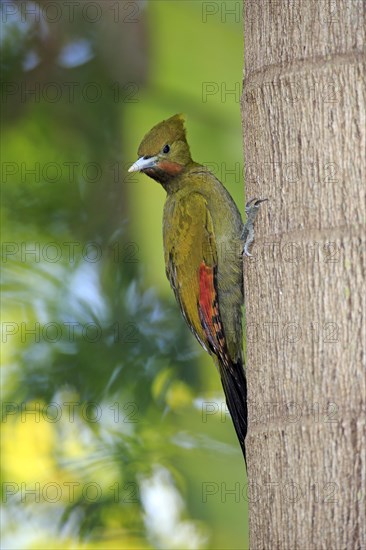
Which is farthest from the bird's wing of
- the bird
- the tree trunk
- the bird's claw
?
the tree trunk

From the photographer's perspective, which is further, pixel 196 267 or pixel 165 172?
pixel 165 172

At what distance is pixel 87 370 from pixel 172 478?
60 centimetres

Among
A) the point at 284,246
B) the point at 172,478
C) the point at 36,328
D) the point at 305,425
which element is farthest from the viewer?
the point at 36,328

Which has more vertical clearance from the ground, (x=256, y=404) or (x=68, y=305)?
(x=68, y=305)

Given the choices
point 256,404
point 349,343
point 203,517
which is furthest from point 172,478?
point 349,343

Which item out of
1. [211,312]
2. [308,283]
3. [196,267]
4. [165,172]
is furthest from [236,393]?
[308,283]

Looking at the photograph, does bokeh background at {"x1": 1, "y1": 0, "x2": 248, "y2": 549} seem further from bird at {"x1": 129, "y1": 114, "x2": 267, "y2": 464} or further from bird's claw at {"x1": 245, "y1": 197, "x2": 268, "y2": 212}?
bird's claw at {"x1": 245, "y1": 197, "x2": 268, "y2": 212}

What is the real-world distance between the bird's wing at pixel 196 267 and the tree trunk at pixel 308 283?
1.15 metres

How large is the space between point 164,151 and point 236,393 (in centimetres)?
115

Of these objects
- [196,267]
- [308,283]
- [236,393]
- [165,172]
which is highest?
[165,172]

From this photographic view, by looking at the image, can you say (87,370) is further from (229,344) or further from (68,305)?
(229,344)

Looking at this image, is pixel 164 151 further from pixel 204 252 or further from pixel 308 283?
pixel 308 283

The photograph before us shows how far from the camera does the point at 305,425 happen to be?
203 cm

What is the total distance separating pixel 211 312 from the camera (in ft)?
11.3
